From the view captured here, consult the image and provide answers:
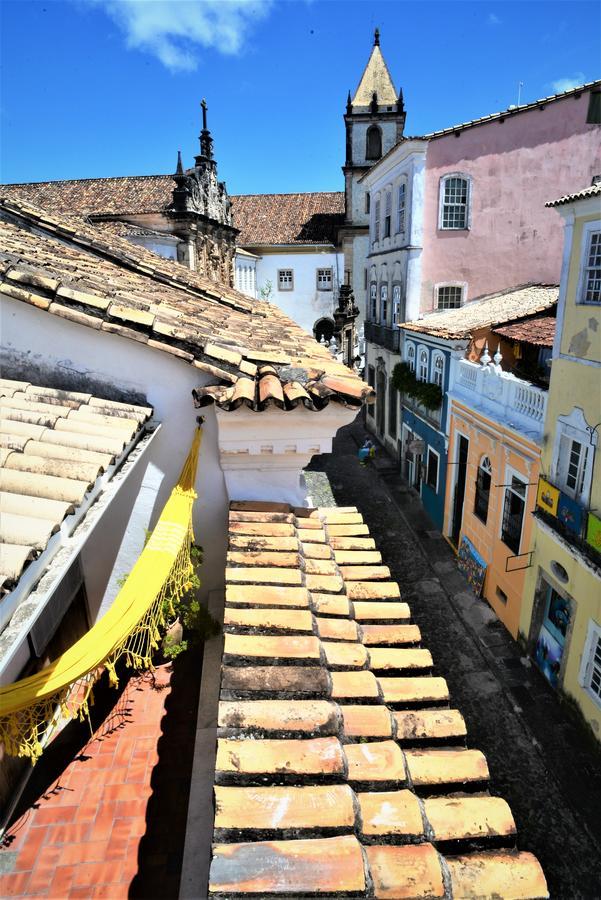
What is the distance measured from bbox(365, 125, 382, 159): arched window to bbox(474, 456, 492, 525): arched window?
35537 mm

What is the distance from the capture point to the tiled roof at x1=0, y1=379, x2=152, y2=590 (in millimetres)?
2701

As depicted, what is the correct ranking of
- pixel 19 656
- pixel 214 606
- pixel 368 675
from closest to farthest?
pixel 368 675
pixel 19 656
pixel 214 606

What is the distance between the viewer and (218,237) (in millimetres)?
32344

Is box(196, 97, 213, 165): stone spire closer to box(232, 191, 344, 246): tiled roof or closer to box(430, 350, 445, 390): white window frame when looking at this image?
box(232, 191, 344, 246): tiled roof

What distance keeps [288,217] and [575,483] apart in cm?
4263

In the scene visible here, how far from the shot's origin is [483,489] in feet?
50.8

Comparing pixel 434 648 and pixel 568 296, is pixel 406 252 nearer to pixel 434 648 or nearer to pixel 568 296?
pixel 568 296

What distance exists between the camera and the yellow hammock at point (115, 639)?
2.81m

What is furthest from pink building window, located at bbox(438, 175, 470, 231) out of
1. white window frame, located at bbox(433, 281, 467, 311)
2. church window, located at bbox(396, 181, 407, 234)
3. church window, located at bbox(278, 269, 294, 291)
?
church window, located at bbox(278, 269, 294, 291)

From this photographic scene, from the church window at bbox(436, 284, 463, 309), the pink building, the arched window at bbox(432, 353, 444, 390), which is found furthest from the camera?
the church window at bbox(436, 284, 463, 309)

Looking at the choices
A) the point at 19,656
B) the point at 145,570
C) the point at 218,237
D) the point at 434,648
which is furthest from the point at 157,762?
the point at 218,237

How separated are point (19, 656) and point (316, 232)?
46457 mm

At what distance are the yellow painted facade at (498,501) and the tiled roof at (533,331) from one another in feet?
7.35

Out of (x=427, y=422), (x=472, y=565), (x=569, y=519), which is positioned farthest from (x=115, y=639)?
(x=427, y=422)
